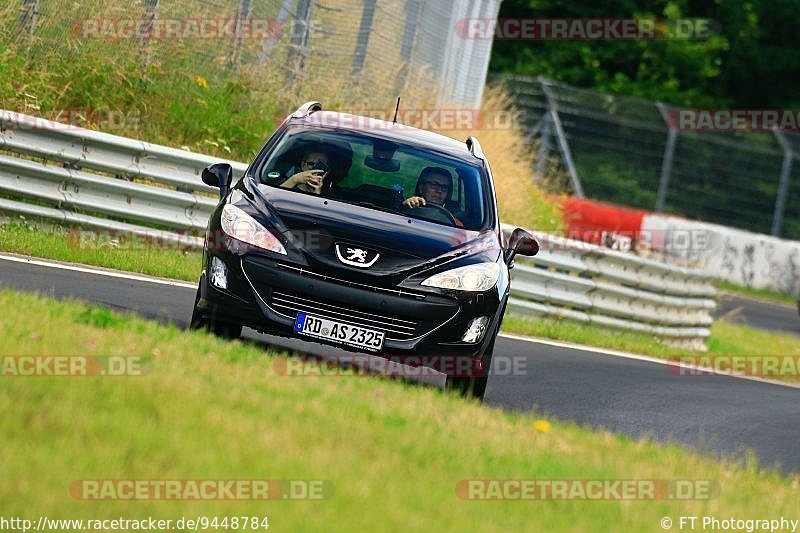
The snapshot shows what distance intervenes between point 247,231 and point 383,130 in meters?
1.94

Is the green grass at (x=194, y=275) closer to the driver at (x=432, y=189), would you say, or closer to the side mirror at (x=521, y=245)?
the driver at (x=432, y=189)

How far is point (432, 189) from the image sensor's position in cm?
1106

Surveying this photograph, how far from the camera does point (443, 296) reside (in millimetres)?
9867

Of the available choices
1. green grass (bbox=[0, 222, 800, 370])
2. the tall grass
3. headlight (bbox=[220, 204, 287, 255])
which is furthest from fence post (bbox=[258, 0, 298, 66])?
headlight (bbox=[220, 204, 287, 255])

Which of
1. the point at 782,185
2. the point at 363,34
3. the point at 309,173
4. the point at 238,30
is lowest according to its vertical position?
the point at 309,173

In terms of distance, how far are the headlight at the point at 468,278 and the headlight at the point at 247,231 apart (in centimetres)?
93

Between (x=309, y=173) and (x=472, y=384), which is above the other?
(x=309, y=173)

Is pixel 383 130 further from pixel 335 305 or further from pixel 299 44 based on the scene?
pixel 299 44

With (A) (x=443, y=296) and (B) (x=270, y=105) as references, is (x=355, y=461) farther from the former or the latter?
(B) (x=270, y=105)

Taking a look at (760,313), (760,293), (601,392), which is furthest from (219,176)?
(760,293)

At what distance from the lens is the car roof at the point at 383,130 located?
11.4 m

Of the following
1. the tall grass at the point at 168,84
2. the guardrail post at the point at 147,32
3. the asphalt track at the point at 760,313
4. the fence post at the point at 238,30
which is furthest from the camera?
the asphalt track at the point at 760,313

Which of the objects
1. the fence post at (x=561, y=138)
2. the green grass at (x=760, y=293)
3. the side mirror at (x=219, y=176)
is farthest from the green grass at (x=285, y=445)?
the fence post at (x=561, y=138)

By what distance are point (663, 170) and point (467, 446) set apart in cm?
2844
